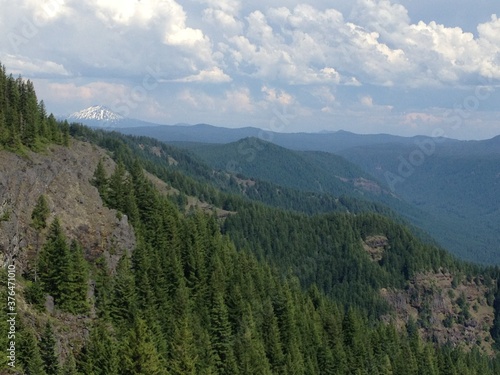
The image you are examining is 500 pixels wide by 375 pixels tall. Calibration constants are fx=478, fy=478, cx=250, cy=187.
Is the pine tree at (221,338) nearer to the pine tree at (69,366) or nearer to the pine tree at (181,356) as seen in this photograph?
the pine tree at (181,356)

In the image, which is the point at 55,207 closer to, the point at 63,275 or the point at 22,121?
the point at 63,275

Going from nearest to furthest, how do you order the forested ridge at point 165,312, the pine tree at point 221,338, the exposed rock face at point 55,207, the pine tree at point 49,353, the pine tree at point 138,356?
1. the pine tree at point 49,353
2. the pine tree at point 138,356
3. the forested ridge at point 165,312
4. the exposed rock face at point 55,207
5. the pine tree at point 221,338

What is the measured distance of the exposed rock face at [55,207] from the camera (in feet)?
189

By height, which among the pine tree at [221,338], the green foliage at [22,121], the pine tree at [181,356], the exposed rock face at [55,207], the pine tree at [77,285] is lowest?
the pine tree at [221,338]

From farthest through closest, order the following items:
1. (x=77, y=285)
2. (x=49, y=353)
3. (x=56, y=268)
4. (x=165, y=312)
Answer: (x=165, y=312)
(x=77, y=285)
(x=56, y=268)
(x=49, y=353)

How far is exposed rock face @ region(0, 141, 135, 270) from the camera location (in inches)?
2272

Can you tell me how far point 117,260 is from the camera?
70.3m

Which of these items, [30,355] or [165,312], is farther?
[165,312]

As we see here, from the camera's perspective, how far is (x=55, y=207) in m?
66.9

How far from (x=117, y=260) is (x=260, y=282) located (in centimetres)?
3905

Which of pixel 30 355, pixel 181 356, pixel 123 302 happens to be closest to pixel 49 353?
pixel 30 355

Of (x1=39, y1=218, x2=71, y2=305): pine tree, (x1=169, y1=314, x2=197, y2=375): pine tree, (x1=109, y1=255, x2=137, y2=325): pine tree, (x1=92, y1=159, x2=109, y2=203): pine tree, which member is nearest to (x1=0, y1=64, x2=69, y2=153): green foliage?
(x1=92, y1=159, x2=109, y2=203): pine tree

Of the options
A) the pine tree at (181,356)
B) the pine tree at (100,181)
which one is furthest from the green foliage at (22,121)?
the pine tree at (181,356)

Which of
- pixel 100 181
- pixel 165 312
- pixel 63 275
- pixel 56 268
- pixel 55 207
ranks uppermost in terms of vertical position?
pixel 100 181
